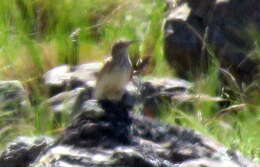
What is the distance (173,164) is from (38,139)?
1.30 m

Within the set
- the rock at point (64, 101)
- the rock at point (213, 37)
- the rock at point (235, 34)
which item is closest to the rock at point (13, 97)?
the rock at point (64, 101)

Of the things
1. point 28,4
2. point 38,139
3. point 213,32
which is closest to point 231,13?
point 213,32

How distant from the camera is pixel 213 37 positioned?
941 centimetres

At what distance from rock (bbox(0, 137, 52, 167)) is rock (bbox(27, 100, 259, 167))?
62 centimetres

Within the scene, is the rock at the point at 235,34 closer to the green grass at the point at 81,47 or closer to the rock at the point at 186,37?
the rock at the point at 186,37

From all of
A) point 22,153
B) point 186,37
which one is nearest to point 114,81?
point 22,153

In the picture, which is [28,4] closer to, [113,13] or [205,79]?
[113,13]

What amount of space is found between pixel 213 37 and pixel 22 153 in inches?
148

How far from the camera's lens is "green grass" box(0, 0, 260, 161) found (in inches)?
313

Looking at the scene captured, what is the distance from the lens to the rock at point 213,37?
362 inches

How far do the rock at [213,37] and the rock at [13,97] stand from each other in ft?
6.78

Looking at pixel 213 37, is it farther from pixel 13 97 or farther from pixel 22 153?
pixel 22 153

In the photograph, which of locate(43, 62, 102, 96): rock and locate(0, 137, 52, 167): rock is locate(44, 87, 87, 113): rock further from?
locate(0, 137, 52, 167): rock

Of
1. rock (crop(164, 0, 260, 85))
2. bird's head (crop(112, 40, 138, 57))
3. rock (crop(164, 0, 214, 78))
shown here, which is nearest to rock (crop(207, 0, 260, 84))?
rock (crop(164, 0, 260, 85))
